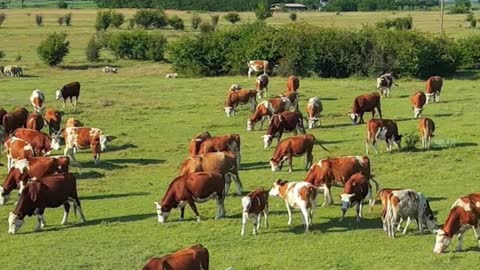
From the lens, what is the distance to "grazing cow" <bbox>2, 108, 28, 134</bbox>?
2781 centimetres

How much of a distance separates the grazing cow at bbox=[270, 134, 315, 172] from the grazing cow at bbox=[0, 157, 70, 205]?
20.2 feet

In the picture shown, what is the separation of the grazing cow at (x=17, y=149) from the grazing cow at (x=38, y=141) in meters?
0.61

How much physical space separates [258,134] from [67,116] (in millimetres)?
8941

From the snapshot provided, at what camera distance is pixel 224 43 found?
5356cm

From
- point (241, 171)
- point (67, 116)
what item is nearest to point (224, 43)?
point (67, 116)

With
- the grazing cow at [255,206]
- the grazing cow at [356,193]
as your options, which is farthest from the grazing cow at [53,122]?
the grazing cow at [356,193]

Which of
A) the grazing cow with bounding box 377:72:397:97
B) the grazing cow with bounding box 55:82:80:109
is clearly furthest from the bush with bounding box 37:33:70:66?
the grazing cow with bounding box 377:72:397:97

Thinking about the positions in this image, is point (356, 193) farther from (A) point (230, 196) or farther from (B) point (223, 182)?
(A) point (230, 196)

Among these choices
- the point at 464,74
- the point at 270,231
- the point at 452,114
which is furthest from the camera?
the point at 464,74

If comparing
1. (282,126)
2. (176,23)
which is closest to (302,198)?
(282,126)

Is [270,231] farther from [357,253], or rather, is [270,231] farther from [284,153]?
[284,153]

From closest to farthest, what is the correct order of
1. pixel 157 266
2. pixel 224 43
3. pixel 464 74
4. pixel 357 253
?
pixel 157 266, pixel 357 253, pixel 464 74, pixel 224 43

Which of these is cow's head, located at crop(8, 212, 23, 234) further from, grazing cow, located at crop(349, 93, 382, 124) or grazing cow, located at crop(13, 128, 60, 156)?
grazing cow, located at crop(349, 93, 382, 124)

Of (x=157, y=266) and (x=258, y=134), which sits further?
(x=258, y=134)
